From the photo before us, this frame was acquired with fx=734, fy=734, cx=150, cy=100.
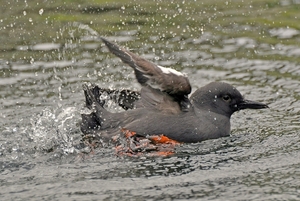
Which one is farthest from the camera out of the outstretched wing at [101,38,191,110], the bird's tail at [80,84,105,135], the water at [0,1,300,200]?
the bird's tail at [80,84,105,135]

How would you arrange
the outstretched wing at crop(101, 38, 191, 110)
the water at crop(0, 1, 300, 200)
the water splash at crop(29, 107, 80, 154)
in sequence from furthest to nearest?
the water splash at crop(29, 107, 80, 154)
the outstretched wing at crop(101, 38, 191, 110)
the water at crop(0, 1, 300, 200)

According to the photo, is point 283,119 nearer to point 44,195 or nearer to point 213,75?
point 213,75

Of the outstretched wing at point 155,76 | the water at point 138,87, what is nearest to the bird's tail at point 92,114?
the water at point 138,87

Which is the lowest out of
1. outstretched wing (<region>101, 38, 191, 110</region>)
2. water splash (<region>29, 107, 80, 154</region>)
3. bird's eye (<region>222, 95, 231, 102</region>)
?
water splash (<region>29, 107, 80, 154</region>)

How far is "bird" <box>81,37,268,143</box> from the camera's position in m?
9.48

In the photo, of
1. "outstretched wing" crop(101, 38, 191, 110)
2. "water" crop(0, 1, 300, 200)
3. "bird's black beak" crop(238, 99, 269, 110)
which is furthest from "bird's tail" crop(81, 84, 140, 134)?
"bird's black beak" crop(238, 99, 269, 110)

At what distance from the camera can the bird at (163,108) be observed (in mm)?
9477

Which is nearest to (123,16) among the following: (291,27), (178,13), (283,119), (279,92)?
(178,13)

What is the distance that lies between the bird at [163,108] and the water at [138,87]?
250mm

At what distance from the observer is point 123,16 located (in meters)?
16.0

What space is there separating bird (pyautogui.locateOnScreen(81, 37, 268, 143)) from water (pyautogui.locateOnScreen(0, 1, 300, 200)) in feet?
0.82

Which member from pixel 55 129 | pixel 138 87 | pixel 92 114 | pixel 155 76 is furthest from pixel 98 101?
pixel 138 87

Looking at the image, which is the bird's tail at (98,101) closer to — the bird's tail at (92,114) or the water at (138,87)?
the bird's tail at (92,114)

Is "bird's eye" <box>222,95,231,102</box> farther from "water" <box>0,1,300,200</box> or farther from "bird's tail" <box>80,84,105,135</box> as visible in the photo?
"bird's tail" <box>80,84,105,135</box>
